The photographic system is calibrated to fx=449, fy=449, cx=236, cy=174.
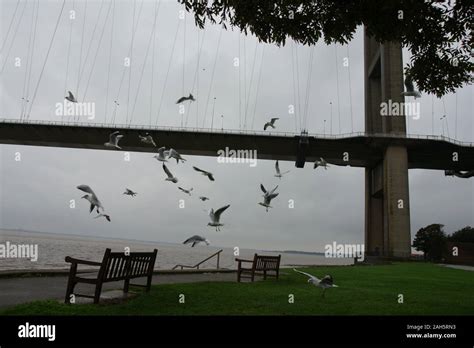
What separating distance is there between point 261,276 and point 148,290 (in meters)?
6.63

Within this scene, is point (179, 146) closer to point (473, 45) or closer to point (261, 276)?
point (261, 276)

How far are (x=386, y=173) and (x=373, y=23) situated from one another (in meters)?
47.8

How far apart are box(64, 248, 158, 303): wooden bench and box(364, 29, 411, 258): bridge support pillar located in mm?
39737

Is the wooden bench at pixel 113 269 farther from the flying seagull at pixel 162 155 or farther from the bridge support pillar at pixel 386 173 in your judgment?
the bridge support pillar at pixel 386 173

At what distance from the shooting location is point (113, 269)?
7.75m

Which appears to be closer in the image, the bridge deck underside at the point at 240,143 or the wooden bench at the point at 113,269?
the wooden bench at the point at 113,269

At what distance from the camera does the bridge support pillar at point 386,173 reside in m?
48.6

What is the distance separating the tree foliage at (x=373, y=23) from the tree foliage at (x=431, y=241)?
205 ft

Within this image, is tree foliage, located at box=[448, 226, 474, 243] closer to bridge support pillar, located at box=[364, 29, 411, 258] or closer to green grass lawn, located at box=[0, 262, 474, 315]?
bridge support pillar, located at box=[364, 29, 411, 258]

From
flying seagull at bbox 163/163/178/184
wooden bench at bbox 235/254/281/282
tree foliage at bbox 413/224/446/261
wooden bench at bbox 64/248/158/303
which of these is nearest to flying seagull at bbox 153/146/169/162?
flying seagull at bbox 163/163/178/184

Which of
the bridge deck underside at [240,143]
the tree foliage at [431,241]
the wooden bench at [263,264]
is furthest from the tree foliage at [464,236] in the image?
the wooden bench at [263,264]

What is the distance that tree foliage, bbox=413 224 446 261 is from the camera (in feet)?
221

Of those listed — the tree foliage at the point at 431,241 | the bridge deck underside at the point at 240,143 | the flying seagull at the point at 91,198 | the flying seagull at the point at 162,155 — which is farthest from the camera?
the tree foliage at the point at 431,241

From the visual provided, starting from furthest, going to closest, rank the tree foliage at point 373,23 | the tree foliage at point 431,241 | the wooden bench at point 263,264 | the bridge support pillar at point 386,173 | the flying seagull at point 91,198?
the tree foliage at point 431,241 → the bridge support pillar at point 386,173 → the wooden bench at point 263,264 → the flying seagull at point 91,198 → the tree foliage at point 373,23
